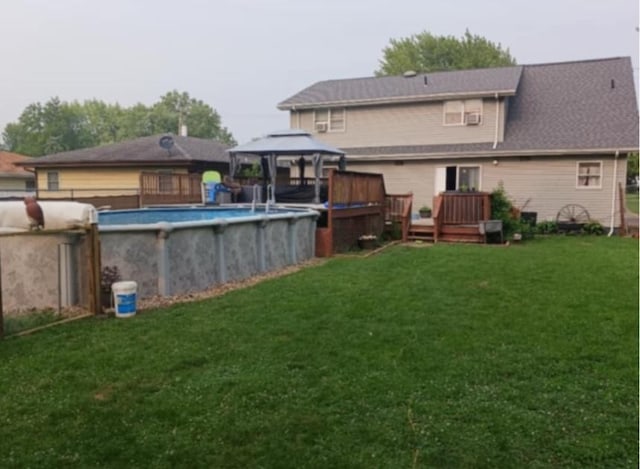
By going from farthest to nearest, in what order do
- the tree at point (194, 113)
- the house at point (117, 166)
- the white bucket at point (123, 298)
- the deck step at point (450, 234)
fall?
the tree at point (194, 113)
the house at point (117, 166)
the deck step at point (450, 234)
the white bucket at point (123, 298)

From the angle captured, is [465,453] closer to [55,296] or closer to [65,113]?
[55,296]

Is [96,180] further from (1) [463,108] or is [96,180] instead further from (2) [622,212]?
(2) [622,212]

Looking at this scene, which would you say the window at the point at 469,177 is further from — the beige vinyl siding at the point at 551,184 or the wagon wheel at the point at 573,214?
the wagon wheel at the point at 573,214

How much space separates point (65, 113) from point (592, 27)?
58.0 metres

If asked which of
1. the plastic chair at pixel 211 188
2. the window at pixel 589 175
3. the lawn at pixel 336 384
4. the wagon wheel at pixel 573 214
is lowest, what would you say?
the lawn at pixel 336 384

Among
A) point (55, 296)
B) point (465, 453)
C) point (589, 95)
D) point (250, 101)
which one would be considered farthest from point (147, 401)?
point (250, 101)

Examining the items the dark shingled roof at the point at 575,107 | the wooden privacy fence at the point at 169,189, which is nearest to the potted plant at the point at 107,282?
the wooden privacy fence at the point at 169,189

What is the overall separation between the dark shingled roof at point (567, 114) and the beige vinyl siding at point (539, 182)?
42 cm

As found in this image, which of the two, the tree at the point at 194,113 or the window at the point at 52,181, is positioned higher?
the tree at the point at 194,113

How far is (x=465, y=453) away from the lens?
289 cm

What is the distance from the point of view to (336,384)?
3.85 metres

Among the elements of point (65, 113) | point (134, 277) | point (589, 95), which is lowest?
point (134, 277)

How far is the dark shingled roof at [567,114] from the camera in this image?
1593 cm

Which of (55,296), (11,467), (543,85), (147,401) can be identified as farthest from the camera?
(543,85)
